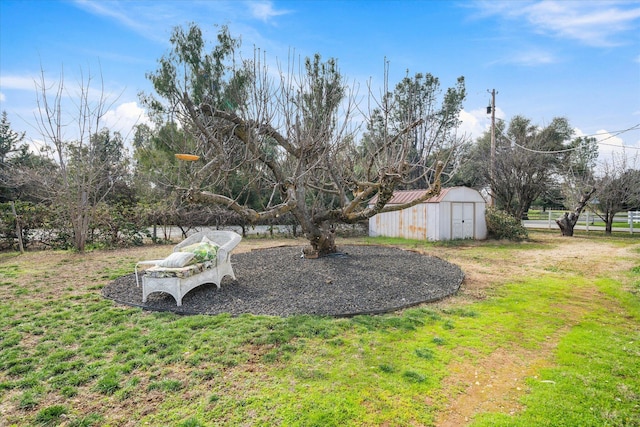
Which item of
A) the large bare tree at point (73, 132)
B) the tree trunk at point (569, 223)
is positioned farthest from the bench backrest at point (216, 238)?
the tree trunk at point (569, 223)

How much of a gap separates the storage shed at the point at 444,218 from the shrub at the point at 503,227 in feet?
0.81

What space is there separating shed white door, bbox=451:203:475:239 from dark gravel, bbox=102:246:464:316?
5.61 meters

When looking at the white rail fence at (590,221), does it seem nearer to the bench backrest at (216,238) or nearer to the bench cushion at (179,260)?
the bench backrest at (216,238)

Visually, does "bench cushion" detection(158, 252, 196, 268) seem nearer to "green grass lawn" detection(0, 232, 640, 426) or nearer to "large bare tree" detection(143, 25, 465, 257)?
"green grass lawn" detection(0, 232, 640, 426)

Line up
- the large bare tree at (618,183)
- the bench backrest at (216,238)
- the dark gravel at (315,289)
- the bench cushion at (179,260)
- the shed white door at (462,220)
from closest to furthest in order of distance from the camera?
the dark gravel at (315,289) → the bench cushion at (179,260) → the bench backrest at (216,238) → the shed white door at (462,220) → the large bare tree at (618,183)

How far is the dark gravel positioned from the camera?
4.26m

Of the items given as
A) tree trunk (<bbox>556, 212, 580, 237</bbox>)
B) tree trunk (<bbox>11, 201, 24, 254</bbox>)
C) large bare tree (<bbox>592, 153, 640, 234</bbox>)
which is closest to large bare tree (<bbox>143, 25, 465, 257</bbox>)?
tree trunk (<bbox>11, 201, 24, 254</bbox>)

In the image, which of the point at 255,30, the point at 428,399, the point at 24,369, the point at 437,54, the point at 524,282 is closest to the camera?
the point at 428,399

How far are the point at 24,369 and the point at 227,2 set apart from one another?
279 inches

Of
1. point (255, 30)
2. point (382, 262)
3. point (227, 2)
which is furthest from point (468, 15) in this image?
point (382, 262)

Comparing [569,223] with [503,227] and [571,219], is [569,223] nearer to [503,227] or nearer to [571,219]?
[571,219]

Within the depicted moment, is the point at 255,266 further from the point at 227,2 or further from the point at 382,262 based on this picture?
the point at 227,2

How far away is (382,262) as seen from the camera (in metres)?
7.09

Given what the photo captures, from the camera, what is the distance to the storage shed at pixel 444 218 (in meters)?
11.9
